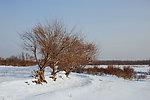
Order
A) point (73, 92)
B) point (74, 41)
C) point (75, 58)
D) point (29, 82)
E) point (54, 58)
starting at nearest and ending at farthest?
point (73, 92), point (29, 82), point (54, 58), point (74, 41), point (75, 58)

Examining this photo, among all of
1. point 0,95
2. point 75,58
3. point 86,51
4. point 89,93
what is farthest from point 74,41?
point 0,95

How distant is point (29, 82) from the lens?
27.8 ft

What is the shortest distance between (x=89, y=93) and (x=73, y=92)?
749 millimetres

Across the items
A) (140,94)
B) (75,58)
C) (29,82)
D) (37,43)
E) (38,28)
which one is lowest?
(140,94)

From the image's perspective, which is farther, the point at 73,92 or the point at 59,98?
the point at 73,92

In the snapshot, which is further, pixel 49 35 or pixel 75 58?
pixel 75 58

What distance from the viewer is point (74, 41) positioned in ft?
34.7

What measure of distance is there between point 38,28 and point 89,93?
5.53 m

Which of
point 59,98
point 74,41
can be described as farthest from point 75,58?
point 59,98

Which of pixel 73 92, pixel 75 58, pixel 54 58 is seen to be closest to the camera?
pixel 73 92

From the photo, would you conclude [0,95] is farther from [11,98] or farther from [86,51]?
[86,51]

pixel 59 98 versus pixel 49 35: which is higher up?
pixel 49 35

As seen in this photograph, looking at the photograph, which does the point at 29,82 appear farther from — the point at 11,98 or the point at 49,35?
the point at 49,35

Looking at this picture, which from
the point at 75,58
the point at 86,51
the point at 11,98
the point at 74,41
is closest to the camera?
the point at 11,98
